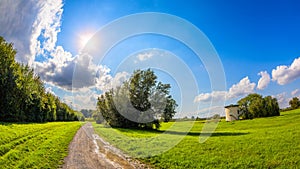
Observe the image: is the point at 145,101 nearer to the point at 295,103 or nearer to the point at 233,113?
the point at 233,113

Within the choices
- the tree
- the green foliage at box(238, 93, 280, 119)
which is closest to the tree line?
the green foliage at box(238, 93, 280, 119)

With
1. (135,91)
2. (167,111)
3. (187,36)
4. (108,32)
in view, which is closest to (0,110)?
(135,91)

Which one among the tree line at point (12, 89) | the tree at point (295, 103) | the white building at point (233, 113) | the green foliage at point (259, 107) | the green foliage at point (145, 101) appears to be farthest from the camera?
the tree at point (295, 103)

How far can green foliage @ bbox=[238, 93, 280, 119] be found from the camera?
291 feet

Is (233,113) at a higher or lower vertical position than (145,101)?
lower

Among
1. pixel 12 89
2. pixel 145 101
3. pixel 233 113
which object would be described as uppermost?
pixel 12 89

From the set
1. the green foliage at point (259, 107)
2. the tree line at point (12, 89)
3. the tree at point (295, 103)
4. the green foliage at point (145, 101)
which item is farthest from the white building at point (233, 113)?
the tree line at point (12, 89)

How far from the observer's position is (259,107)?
92.6m

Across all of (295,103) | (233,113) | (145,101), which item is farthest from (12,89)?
(295,103)

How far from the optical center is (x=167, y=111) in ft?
172

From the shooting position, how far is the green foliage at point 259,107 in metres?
88.8

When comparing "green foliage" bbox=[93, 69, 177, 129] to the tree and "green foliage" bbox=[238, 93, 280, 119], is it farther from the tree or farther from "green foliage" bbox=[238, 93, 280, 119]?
the tree

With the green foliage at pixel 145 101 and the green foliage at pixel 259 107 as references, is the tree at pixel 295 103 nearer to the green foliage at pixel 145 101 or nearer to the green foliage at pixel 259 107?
the green foliage at pixel 259 107

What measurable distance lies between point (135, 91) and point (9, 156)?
37.9 m
